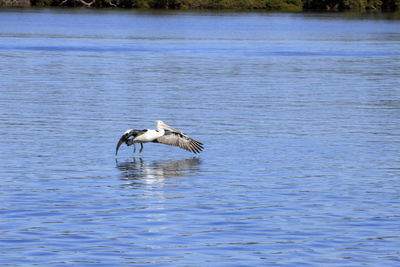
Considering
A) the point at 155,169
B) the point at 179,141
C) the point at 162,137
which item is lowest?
the point at 155,169

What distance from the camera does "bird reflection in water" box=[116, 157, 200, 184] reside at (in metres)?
16.9

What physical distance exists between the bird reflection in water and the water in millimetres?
41

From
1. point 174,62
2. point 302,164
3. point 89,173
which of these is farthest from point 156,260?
point 174,62

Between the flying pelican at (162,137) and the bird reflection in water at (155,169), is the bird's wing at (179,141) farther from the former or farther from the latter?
the bird reflection in water at (155,169)

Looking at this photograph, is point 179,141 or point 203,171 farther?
point 179,141

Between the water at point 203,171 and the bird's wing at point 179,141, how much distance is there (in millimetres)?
295

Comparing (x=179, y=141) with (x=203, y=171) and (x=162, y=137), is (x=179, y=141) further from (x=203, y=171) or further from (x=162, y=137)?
(x=203, y=171)

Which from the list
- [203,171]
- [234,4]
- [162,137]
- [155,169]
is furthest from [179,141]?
[234,4]

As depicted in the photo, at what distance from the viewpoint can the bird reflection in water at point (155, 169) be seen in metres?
16.9

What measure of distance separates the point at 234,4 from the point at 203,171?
15105cm

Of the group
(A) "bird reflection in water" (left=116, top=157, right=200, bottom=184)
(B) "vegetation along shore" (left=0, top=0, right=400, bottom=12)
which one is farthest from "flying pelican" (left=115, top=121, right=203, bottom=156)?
(B) "vegetation along shore" (left=0, top=0, right=400, bottom=12)

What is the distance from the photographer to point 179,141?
19109 mm

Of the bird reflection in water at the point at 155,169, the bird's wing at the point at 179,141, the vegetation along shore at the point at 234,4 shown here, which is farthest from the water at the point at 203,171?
Answer: the vegetation along shore at the point at 234,4

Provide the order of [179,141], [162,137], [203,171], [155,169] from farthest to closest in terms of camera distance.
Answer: [179,141], [162,137], [155,169], [203,171]
